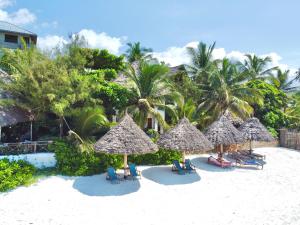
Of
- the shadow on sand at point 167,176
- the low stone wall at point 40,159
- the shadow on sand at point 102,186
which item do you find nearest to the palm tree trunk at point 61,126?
the low stone wall at point 40,159

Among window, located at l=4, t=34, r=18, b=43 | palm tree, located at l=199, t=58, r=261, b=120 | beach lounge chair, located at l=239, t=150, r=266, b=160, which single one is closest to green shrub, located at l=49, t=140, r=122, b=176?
beach lounge chair, located at l=239, t=150, r=266, b=160

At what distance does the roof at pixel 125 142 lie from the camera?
12.3 meters

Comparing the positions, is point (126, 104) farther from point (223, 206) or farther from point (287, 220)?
point (287, 220)

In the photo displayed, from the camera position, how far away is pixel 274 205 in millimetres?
10617

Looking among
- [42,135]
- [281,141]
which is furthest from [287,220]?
[281,141]

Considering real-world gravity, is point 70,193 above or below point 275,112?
below

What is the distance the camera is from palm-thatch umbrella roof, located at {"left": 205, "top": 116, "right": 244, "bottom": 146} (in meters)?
16.0

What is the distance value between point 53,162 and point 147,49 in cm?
2308

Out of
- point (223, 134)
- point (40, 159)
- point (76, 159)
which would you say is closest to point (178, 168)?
point (223, 134)

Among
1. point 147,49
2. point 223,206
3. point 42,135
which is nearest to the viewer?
point 223,206

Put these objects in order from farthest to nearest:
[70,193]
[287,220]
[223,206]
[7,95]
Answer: [7,95] → [70,193] → [223,206] → [287,220]

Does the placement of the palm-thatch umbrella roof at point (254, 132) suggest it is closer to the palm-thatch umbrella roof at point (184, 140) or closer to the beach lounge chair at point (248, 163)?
the beach lounge chair at point (248, 163)

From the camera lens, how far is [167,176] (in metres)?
13.8

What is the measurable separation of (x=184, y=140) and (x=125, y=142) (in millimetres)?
3507
